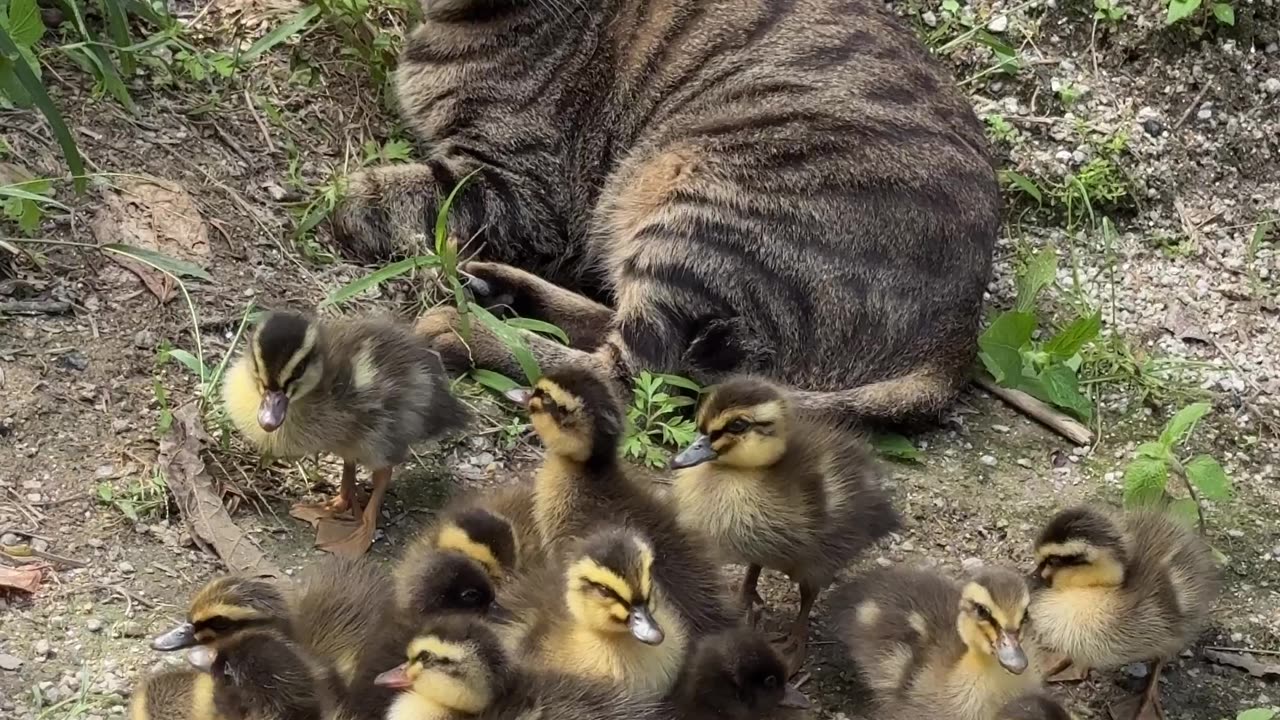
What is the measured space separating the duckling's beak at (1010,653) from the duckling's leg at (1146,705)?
62cm

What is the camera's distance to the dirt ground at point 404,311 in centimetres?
345

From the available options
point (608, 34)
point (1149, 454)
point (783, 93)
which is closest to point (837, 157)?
point (783, 93)

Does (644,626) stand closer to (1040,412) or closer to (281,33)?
(1040,412)

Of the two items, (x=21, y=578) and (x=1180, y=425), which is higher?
(x=1180, y=425)

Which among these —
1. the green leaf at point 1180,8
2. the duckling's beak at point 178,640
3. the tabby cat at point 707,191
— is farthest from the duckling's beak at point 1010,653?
the green leaf at point 1180,8

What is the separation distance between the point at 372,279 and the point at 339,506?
0.76 m

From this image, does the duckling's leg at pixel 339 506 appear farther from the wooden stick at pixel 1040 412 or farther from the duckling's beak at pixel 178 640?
the wooden stick at pixel 1040 412

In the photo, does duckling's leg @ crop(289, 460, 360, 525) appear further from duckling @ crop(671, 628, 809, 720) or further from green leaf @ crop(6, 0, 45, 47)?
green leaf @ crop(6, 0, 45, 47)

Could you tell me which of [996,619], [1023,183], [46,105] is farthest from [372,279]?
[1023,183]

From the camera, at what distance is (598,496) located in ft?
10.9

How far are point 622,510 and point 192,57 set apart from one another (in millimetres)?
2525

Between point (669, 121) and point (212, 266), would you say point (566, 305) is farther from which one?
point (212, 266)

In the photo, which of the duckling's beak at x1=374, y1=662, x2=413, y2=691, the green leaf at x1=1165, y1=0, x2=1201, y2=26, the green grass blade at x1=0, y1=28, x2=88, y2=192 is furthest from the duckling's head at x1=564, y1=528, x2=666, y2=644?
the green leaf at x1=1165, y1=0, x2=1201, y2=26

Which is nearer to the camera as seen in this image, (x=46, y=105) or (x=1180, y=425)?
(x=46, y=105)
